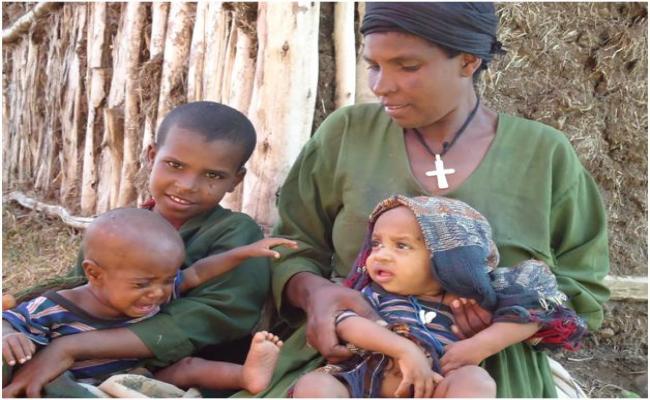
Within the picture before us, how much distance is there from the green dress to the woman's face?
188mm

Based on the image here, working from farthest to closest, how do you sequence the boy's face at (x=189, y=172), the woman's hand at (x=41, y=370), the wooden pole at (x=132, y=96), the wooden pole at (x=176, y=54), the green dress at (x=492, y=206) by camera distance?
the wooden pole at (x=132, y=96) < the wooden pole at (x=176, y=54) < the boy's face at (x=189, y=172) < the green dress at (x=492, y=206) < the woman's hand at (x=41, y=370)

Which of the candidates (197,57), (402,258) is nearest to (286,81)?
(197,57)

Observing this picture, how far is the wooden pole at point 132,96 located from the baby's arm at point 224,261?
6.63 feet

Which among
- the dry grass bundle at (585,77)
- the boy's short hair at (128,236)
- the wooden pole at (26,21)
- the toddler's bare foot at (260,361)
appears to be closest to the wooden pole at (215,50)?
the dry grass bundle at (585,77)

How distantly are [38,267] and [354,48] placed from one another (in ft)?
8.39

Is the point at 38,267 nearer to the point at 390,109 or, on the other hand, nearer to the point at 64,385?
the point at 64,385

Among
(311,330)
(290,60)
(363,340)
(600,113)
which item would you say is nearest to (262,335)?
(311,330)

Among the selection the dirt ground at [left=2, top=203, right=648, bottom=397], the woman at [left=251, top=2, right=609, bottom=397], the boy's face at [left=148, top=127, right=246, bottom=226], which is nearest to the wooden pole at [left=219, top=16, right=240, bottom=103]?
the boy's face at [left=148, top=127, right=246, bottom=226]

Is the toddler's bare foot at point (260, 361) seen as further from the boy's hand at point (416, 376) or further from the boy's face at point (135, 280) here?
the boy's hand at point (416, 376)

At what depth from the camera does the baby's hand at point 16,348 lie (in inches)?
92.0

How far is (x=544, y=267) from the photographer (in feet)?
7.88

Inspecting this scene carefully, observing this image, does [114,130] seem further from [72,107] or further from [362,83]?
[362,83]

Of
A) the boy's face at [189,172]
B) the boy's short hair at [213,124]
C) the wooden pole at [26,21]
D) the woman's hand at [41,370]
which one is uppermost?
the wooden pole at [26,21]

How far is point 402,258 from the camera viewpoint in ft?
7.55
